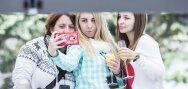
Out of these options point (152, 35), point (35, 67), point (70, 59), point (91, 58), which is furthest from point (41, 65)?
point (152, 35)

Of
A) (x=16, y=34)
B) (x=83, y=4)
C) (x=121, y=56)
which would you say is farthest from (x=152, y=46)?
(x=16, y=34)

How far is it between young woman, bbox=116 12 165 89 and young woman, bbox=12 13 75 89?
29 centimetres

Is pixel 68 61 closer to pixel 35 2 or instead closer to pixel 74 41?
pixel 74 41

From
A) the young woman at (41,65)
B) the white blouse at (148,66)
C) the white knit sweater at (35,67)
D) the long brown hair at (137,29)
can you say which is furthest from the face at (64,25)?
the white blouse at (148,66)

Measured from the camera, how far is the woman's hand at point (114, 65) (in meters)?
2.34

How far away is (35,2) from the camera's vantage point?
2.62m

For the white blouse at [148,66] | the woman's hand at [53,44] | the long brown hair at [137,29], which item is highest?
the long brown hair at [137,29]

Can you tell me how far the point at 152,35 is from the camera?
2.37m

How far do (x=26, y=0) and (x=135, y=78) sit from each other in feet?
2.65

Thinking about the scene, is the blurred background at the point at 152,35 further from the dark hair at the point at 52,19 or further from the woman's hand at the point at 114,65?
the woman's hand at the point at 114,65

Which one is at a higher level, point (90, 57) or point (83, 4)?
point (83, 4)

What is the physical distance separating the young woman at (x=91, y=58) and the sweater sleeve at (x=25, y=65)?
10 centimetres

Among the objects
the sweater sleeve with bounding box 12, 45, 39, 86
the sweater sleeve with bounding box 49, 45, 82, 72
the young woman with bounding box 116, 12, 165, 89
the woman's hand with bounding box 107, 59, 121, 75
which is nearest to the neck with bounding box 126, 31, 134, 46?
the young woman with bounding box 116, 12, 165, 89

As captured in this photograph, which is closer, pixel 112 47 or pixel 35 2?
pixel 112 47
